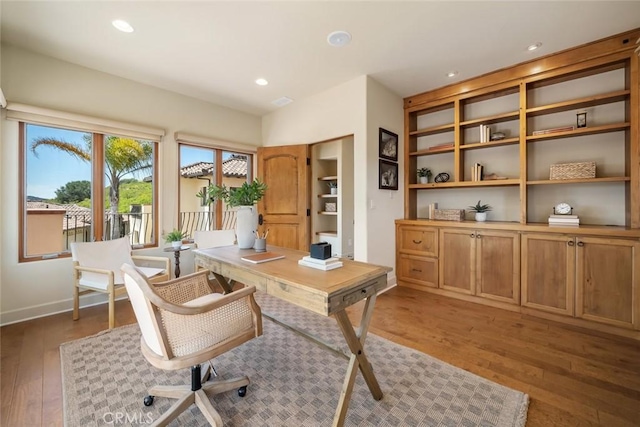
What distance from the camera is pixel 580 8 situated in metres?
2.08

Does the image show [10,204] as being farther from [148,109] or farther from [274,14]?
[274,14]

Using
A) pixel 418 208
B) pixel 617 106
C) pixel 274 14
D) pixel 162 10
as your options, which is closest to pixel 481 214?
pixel 418 208

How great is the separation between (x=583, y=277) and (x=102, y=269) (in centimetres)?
463

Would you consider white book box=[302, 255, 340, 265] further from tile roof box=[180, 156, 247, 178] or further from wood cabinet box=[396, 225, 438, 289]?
tile roof box=[180, 156, 247, 178]

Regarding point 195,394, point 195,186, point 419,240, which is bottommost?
point 195,394

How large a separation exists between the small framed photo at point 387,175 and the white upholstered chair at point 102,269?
9.04 ft

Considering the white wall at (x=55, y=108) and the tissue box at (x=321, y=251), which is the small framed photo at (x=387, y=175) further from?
the white wall at (x=55, y=108)

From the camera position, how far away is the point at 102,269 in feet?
8.44

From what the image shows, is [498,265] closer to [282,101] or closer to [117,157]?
[282,101]

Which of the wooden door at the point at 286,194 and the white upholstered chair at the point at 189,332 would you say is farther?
the wooden door at the point at 286,194

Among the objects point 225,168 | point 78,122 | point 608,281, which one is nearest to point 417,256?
point 608,281

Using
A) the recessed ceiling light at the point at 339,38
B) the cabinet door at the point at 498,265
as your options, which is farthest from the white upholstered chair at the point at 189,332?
the cabinet door at the point at 498,265

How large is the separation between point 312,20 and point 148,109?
2.46 metres

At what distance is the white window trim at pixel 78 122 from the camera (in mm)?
2528
